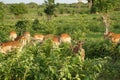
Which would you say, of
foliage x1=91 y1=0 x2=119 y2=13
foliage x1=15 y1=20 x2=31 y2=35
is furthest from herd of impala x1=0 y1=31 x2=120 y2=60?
foliage x1=91 y1=0 x2=119 y2=13

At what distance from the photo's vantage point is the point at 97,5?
2489 cm

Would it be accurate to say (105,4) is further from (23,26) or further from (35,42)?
(35,42)

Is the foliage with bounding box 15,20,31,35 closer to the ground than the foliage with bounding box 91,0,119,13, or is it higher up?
closer to the ground

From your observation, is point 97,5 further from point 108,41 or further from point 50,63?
point 50,63

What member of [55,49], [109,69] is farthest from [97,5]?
[55,49]

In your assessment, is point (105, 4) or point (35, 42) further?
point (105, 4)

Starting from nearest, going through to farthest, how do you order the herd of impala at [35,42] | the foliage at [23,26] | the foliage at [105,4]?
the herd of impala at [35,42], the foliage at [105,4], the foliage at [23,26]

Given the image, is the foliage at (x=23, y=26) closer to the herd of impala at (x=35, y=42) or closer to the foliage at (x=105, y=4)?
the herd of impala at (x=35, y=42)

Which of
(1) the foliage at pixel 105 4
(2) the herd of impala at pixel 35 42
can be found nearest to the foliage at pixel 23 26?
(2) the herd of impala at pixel 35 42

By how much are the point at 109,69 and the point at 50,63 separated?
5341mm

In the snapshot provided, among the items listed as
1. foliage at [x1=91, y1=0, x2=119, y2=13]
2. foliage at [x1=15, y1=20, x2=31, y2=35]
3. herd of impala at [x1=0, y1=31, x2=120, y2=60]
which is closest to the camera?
herd of impala at [x1=0, y1=31, x2=120, y2=60]

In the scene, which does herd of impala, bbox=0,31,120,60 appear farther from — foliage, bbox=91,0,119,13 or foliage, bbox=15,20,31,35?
foliage, bbox=91,0,119,13

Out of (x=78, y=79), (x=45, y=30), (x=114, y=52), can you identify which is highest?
(x=78, y=79)

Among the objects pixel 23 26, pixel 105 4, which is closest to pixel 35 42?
pixel 105 4
